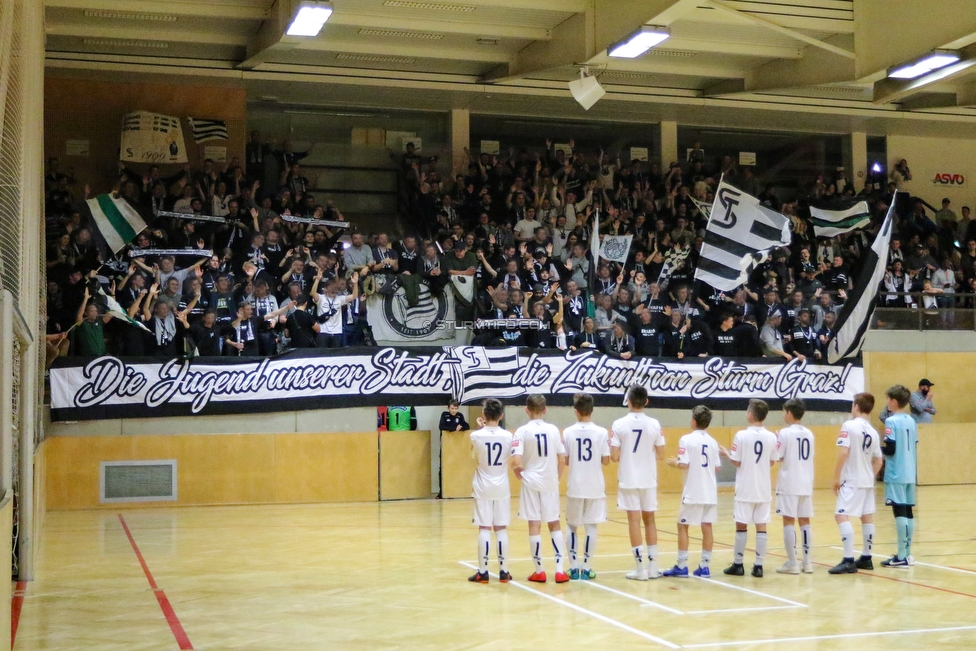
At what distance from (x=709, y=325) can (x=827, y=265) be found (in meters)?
4.40

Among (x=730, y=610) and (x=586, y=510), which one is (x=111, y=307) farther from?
(x=730, y=610)

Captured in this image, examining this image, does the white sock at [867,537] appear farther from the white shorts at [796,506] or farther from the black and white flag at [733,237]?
the black and white flag at [733,237]

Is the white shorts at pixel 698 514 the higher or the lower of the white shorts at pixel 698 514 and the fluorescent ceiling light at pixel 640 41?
the lower

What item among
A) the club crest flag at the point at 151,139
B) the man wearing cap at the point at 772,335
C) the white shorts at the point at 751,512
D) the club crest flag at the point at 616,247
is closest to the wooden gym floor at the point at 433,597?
the white shorts at the point at 751,512

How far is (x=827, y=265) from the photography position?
86.3 ft

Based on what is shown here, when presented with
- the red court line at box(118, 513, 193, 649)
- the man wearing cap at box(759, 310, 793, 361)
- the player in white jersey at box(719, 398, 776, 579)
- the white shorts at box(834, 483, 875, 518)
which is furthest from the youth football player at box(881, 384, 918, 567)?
the man wearing cap at box(759, 310, 793, 361)

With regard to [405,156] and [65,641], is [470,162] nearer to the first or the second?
[405,156]

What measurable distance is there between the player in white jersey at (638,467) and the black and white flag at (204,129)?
17126mm

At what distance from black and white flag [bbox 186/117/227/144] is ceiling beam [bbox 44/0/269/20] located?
3950 millimetres

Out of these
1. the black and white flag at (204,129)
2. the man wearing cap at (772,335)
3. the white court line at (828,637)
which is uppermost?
the black and white flag at (204,129)

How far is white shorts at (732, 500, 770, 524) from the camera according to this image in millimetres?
11945

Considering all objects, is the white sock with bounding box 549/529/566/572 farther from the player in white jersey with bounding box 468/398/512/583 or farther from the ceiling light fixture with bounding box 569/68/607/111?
the ceiling light fixture with bounding box 569/68/607/111

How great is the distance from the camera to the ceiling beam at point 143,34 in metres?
22.3

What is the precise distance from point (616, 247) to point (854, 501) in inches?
522
